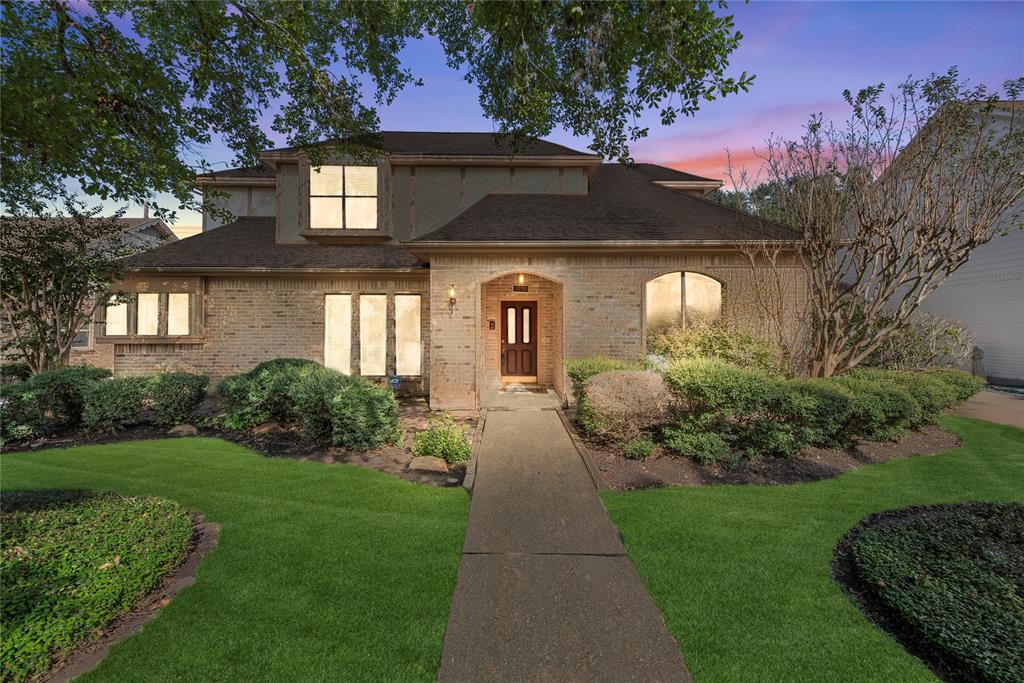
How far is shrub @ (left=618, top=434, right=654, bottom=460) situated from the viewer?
670cm

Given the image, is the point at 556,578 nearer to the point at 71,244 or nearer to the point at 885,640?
the point at 885,640

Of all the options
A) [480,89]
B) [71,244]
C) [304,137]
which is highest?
[480,89]

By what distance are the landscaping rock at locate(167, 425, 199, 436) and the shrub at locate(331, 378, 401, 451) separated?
3.46 meters

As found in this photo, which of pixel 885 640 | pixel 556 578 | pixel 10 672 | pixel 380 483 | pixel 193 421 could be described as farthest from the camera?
pixel 193 421

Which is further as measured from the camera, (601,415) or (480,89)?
(480,89)

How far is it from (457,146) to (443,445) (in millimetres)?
11173

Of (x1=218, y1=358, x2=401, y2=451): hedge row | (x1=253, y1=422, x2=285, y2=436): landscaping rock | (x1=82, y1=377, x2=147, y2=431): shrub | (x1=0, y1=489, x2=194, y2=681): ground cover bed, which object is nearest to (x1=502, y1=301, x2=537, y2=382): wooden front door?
(x1=218, y1=358, x2=401, y2=451): hedge row

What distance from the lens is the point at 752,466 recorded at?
20.9 feet

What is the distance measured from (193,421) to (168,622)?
7.34 m

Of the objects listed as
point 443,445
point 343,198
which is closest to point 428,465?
point 443,445

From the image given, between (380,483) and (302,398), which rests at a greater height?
(302,398)

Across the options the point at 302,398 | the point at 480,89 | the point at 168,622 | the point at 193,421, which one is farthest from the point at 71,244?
the point at 168,622

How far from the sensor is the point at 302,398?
7.50m

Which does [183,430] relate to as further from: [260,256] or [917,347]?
[917,347]
